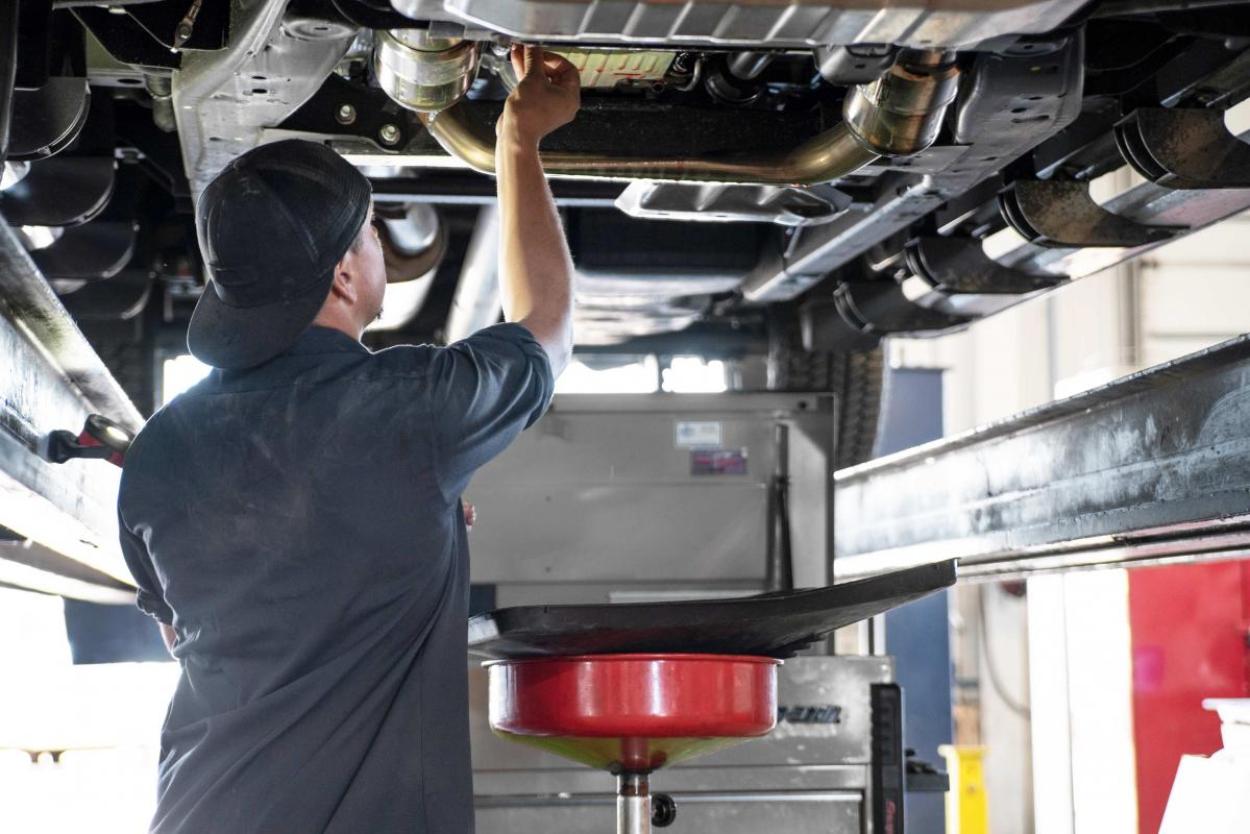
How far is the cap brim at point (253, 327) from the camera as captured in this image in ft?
5.11

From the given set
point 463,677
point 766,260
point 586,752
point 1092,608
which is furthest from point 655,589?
point 1092,608

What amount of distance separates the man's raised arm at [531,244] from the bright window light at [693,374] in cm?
262

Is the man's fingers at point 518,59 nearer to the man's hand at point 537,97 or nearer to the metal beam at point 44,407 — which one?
the man's hand at point 537,97

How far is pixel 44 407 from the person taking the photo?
2.05 meters

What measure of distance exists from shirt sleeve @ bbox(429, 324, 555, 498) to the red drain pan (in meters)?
0.30

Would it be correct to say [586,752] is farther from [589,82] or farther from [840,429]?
[840,429]

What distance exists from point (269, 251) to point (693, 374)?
3.06 meters

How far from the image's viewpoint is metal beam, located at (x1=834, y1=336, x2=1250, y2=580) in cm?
217

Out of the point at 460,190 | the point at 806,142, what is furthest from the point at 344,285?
the point at 460,190

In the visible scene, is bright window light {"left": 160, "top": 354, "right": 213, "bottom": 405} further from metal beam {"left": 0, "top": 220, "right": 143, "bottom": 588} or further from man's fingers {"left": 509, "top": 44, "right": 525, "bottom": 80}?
man's fingers {"left": 509, "top": 44, "right": 525, "bottom": 80}

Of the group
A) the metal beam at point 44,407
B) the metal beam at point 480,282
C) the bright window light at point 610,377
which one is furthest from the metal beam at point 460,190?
the bright window light at point 610,377

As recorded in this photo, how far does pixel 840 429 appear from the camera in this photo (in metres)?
4.36

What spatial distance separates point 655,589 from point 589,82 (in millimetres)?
1263

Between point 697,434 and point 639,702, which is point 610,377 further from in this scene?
point 639,702
